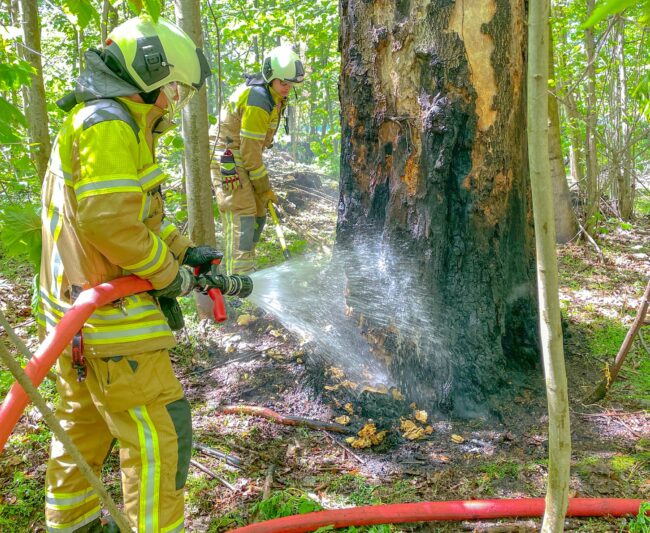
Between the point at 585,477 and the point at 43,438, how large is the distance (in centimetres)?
295

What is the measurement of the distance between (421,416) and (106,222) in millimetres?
2130

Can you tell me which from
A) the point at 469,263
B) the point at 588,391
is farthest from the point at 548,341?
the point at 588,391

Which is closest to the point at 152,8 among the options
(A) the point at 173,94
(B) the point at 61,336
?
(A) the point at 173,94

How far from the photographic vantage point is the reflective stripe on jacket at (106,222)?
196 cm

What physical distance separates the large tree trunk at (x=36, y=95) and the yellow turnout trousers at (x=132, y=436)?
2848 millimetres

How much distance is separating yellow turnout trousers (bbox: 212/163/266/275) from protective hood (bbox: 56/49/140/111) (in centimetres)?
330

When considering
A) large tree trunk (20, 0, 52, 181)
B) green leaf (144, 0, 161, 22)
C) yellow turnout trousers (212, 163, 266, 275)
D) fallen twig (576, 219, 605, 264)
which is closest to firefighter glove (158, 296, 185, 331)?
green leaf (144, 0, 161, 22)

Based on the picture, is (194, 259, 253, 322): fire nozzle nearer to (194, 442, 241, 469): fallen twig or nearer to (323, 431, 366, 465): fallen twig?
(194, 442, 241, 469): fallen twig

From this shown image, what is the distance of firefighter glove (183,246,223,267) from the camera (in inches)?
106

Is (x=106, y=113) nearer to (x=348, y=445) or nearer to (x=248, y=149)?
(x=348, y=445)

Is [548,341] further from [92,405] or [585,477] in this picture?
[92,405]

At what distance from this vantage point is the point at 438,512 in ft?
7.63

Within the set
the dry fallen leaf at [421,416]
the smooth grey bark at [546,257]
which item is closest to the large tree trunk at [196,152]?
the dry fallen leaf at [421,416]

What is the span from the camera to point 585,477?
8.57 feet
